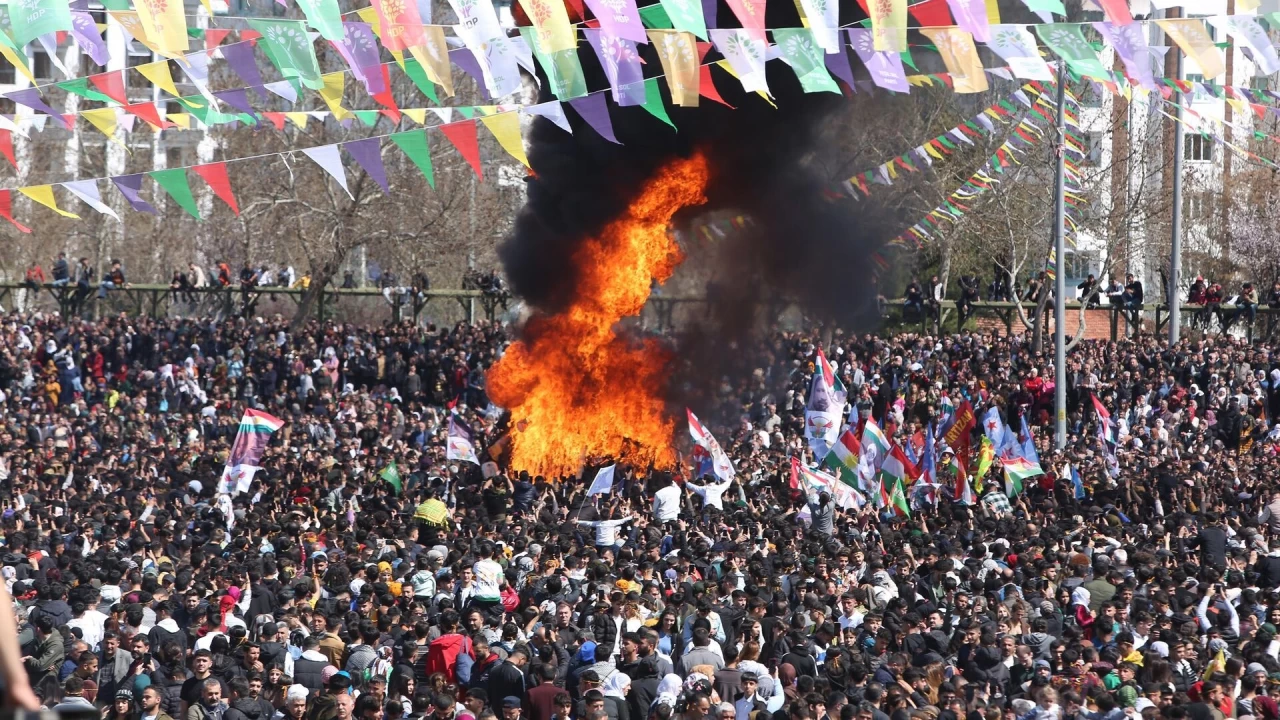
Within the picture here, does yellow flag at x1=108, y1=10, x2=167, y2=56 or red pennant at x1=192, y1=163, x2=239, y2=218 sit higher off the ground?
yellow flag at x1=108, y1=10, x2=167, y2=56

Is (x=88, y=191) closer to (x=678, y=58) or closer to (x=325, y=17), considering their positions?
(x=325, y=17)

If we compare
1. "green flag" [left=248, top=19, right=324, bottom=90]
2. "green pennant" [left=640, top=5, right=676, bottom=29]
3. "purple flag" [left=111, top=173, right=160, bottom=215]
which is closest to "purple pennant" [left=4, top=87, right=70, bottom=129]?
"purple flag" [left=111, top=173, right=160, bottom=215]

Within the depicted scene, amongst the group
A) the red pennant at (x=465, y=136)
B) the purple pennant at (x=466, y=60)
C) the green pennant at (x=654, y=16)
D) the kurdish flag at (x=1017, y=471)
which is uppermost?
the green pennant at (x=654, y=16)

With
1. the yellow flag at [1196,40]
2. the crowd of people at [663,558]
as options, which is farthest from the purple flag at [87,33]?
the yellow flag at [1196,40]

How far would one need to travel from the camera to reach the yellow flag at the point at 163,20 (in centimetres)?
1182

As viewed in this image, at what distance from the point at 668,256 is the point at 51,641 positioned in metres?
13.5

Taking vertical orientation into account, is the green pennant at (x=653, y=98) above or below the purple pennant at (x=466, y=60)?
below

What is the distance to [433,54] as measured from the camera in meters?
13.0

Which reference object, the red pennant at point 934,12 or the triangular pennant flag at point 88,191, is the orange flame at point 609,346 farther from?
the triangular pennant flag at point 88,191

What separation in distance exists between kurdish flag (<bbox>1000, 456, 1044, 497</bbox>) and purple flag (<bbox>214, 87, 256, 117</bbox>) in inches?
368

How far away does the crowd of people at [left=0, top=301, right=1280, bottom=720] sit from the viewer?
9195 millimetres

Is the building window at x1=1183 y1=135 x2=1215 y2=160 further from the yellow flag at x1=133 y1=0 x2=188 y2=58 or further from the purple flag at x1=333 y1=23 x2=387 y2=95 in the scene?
the yellow flag at x1=133 y1=0 x2=188 y2=58

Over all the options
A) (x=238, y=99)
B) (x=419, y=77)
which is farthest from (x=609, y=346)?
(x=238, y=99)

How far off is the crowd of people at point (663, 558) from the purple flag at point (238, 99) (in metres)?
3.98
